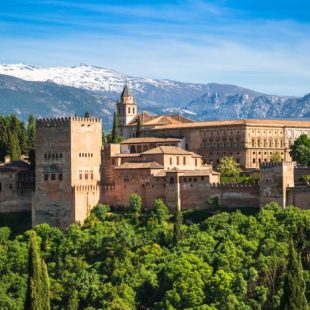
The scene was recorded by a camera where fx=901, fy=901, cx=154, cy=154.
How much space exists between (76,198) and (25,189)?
7090 mm

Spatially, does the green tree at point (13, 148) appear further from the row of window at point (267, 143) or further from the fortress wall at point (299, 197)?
the fortress wall at point (299, 197)

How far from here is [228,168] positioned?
88875 mm

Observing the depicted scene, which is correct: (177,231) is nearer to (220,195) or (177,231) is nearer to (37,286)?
(220,195)

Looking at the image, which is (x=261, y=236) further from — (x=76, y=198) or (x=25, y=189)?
(x=25, y=189)

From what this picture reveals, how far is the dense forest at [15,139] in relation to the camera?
90.6m

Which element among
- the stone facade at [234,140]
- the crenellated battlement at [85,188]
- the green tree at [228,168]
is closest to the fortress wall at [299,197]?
the green tree at [228,168]

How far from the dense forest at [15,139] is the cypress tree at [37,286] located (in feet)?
104

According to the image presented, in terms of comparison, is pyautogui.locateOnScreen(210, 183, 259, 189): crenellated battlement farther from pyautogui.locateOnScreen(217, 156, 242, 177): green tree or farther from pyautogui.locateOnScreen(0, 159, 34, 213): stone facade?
pyautogui.locateOnScreen(0, 159, 34, 213): stone facade

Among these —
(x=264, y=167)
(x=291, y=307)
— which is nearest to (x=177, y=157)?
(x=264, y=167)

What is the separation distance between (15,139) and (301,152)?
29.4 metres

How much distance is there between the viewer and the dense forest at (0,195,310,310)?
61188mm

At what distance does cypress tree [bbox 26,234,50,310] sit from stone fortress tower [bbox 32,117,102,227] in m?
21.1

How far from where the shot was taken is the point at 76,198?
76750mm

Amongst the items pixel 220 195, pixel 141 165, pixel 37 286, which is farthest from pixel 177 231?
pixel 37 286
